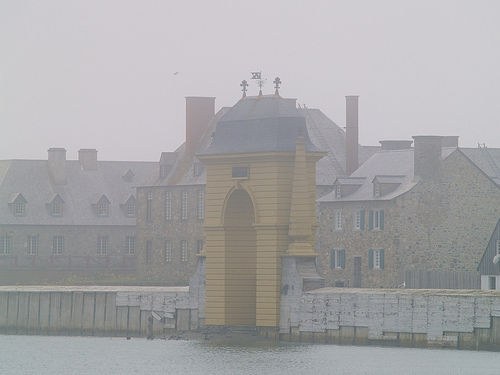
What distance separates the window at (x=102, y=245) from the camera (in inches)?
4227

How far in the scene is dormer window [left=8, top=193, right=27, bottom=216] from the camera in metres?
105

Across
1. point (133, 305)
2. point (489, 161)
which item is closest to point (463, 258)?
point (489, 161)

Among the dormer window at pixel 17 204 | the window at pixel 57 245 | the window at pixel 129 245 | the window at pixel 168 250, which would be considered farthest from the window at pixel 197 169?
the dormer window at pixel 17 204

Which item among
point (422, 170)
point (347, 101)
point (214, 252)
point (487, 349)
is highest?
point (347, 101)

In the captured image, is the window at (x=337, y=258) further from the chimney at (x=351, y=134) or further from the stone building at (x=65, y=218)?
the stone building at (x=65, y=218)

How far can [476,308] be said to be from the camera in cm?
5228

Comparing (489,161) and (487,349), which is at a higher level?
(489,161)

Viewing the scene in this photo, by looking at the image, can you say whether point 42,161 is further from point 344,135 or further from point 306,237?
point 306,237

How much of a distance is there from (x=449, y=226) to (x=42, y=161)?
136 feet

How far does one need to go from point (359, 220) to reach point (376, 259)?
10.2 feet

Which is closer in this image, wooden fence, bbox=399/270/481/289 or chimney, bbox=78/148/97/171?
wooden fence, bbox=399/270/481/289

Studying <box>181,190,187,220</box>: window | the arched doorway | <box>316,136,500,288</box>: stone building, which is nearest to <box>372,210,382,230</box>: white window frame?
<box>316,136,500,288</box>: stone building

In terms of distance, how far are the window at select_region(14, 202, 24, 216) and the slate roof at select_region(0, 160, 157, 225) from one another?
1.01 ft

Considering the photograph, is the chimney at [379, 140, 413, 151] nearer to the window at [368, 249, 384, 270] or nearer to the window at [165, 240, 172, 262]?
the window at [368, 249, 384, 270]
